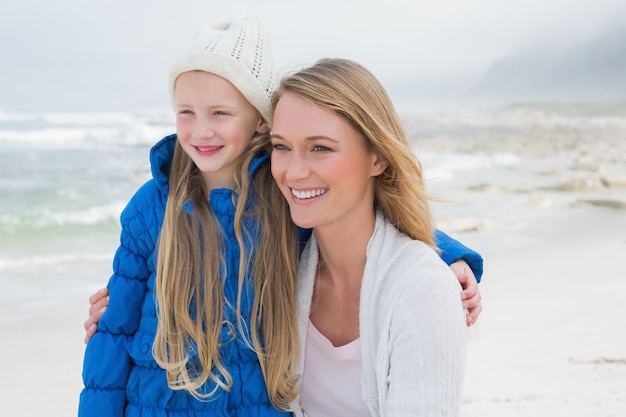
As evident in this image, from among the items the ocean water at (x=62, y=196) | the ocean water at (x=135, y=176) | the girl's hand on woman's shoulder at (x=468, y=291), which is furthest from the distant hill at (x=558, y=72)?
the girl's hand on woman's shoulder at (x=468, y=291)

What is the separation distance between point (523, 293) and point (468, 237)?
2.18m

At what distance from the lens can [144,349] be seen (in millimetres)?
2391

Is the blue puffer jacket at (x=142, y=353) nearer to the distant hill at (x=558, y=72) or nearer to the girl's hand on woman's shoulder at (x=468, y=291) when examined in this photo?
the girl's hand on woman's shoulder at (x=468, y=291)

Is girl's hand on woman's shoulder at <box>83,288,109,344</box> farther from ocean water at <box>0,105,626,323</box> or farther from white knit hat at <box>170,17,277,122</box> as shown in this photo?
ocean water at <box>0,105,626,323</box>

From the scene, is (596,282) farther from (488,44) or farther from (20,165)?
(488,44)

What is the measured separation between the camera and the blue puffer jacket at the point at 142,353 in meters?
2.40

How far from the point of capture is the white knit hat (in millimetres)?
2521

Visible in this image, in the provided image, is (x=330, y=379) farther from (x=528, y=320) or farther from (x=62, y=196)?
(x=62, y=196)

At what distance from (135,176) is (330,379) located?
1152 cm

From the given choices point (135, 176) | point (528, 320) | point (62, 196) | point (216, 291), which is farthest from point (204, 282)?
point (135, 176)

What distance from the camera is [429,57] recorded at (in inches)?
977

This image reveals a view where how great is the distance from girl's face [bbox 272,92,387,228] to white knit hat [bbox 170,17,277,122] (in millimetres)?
281

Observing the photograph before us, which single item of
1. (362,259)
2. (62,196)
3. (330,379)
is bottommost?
(62,196)

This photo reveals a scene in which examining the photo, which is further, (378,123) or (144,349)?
(144,349)
